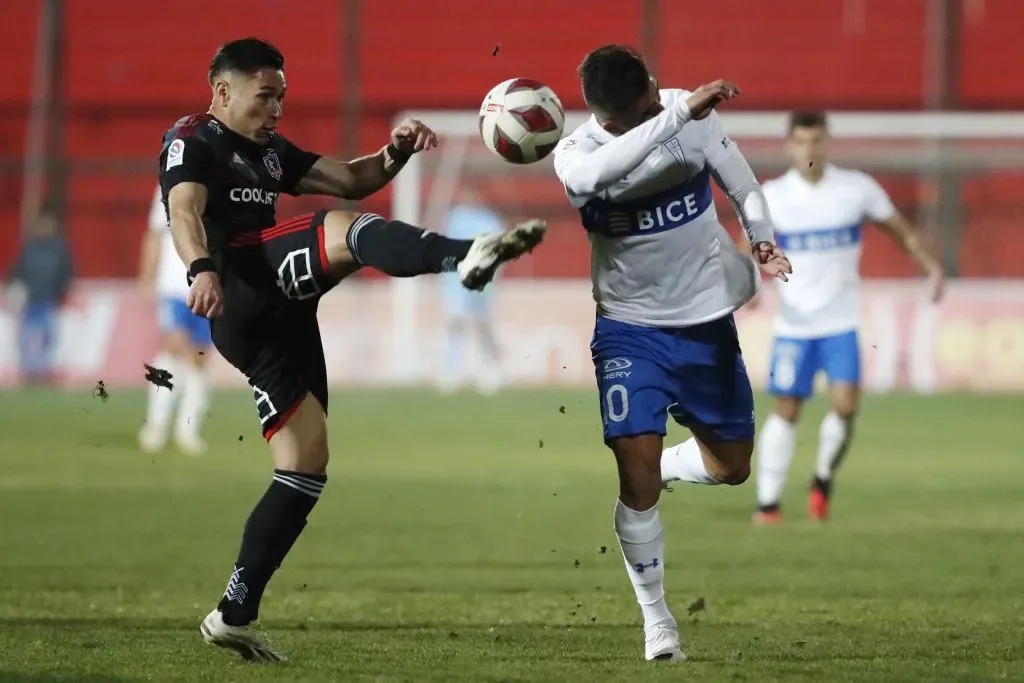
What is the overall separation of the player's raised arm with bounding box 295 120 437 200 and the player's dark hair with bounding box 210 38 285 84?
0.51 m

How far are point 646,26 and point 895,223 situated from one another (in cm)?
1809

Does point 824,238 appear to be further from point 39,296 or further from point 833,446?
point 39,296

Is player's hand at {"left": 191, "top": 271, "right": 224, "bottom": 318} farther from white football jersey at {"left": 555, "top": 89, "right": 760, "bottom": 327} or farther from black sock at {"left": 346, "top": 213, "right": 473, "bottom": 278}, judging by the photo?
white football jersey at {"left": 555, "top": 89, "right": 760, "bottom": 327}

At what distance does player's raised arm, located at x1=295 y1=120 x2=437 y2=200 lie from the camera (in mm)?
6367

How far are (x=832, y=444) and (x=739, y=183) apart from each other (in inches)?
191

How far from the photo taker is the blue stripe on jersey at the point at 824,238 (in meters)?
11.1

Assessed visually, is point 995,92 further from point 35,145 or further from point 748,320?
point 35,145

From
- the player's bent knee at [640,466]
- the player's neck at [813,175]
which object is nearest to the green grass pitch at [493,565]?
the player's bent knee at [640,466]

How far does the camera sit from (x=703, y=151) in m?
6.19

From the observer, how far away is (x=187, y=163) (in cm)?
578

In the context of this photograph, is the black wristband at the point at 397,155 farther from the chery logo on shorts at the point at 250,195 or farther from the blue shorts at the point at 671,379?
the blue shorts at the point at 671,379

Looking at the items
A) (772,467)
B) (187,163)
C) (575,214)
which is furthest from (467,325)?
(187,163)

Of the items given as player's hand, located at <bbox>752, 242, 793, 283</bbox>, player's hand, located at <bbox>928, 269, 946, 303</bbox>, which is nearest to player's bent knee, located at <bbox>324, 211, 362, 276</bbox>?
player's hand, located at <bbox>752, 242, 793, 283</bbox>

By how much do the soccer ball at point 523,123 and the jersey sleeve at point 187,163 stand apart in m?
1.06
